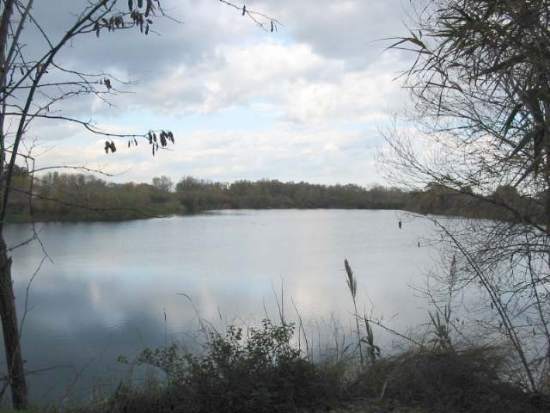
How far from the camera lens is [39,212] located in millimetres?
2910

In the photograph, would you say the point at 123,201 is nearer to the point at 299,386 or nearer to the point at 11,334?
the point at 11,334

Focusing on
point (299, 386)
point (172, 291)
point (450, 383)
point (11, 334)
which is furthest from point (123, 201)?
point (172, 291)

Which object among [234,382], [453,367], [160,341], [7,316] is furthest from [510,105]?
[160,341]

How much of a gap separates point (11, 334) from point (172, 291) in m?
9.90

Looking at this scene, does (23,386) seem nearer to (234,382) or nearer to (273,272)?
(234,382)

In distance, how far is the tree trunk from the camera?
10.8 feet

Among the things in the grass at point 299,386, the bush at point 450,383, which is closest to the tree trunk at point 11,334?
the grass at point 299,386

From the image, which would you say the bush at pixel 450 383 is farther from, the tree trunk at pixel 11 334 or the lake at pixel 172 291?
the tree trunk at pixel 11 334

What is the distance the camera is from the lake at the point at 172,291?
7.69 meters

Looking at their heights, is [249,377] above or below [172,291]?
above

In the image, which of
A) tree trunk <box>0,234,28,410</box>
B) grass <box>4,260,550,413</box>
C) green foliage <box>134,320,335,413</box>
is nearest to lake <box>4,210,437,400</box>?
tree trunk <box>0,234,28,410</box>

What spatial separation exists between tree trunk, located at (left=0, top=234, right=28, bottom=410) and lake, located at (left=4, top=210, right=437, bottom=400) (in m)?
0.56

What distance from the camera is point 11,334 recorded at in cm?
341

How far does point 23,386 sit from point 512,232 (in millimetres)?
3831
